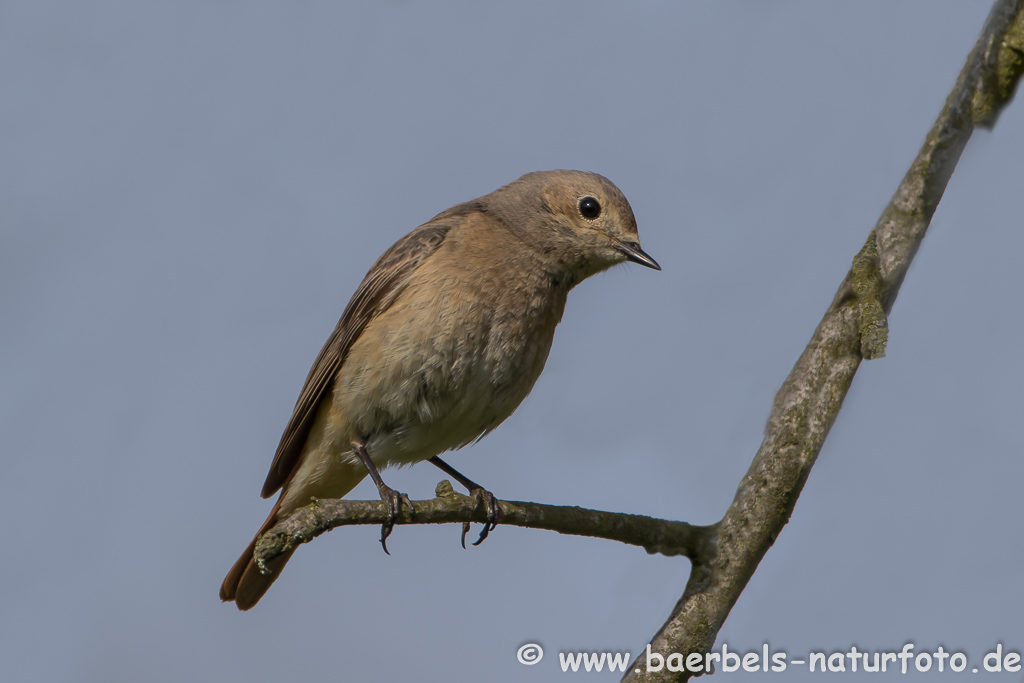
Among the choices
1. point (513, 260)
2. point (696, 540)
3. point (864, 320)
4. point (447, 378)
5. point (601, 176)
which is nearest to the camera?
point (864, 320)

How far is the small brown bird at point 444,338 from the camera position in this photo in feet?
19.6

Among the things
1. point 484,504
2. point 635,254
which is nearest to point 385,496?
point 484,504

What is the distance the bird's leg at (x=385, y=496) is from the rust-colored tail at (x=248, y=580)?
0.97 m

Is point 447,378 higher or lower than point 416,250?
lower

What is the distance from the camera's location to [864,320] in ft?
13.8

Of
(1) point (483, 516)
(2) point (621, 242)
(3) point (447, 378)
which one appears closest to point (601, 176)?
(2) point (621, 242)

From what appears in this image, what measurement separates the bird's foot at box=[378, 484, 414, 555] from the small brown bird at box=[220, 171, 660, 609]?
17 mm

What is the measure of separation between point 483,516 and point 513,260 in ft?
5.80

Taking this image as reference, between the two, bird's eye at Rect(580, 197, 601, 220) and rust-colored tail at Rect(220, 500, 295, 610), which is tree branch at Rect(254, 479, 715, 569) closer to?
rust-colored tail at Rect(220, 500, 295, 610)

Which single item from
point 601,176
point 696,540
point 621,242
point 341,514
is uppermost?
point 601,176

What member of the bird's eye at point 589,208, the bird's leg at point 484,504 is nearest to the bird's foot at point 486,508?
the bird's leg at point 484,504

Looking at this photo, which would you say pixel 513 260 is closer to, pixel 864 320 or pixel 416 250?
pixel 416 250

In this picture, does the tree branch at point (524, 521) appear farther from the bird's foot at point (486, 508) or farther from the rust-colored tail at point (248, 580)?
the rust-colored tail at point (248, 580)

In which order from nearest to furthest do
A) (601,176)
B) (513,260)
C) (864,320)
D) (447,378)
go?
1. (864,320)
2. (447,378)
3. (513,260)
4. (601,176)
